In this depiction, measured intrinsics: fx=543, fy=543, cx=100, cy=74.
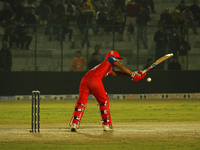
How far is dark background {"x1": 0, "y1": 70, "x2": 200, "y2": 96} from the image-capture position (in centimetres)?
2594

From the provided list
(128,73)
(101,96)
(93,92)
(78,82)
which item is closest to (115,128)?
(101,96)

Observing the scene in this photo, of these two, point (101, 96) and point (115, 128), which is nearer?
point (101, 96)

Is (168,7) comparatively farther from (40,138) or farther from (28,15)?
(40,138)

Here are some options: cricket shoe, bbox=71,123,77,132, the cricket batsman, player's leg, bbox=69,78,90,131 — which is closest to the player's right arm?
the cricket batsman

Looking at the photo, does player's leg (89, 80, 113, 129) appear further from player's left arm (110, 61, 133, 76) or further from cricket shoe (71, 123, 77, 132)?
cricket shoe (71, 123, 77, 132)

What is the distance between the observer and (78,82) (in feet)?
86.5

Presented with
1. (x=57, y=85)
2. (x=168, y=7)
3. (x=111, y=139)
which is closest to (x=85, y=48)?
(x=57, y=85)

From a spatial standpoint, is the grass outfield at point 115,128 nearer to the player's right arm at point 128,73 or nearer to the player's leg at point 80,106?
the player's leg at point 80,106

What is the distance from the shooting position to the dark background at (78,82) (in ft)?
85.1

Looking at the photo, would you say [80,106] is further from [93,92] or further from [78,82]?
[78,82]

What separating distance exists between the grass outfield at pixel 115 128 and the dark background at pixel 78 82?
8.60 feet

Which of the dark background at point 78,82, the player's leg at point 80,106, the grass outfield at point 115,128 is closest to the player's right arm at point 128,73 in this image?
the player's leg at point 80,106

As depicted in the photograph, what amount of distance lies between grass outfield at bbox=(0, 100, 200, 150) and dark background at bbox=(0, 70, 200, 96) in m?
2.62

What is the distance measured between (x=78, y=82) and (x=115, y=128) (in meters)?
12.0
